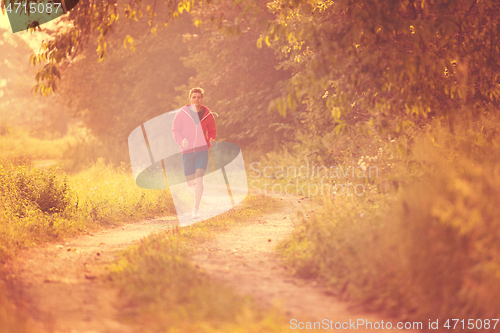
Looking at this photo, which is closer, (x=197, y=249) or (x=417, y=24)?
(x=417, y=24)

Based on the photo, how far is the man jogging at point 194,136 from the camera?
864cm

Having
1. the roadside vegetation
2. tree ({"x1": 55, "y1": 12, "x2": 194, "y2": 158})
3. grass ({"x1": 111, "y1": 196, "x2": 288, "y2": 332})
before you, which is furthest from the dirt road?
tree ({"x1": 55, "y1": 12, "x2": 194, "y2": 158})

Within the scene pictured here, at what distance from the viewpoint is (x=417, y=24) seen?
515 centimetres

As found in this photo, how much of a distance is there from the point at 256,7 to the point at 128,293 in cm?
389

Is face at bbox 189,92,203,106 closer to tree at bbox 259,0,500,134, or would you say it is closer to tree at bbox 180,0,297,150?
tree at bbox 259,0,500,134

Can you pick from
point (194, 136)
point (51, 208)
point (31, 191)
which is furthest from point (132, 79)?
point (51, 208)

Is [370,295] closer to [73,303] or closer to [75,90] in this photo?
[73,303]

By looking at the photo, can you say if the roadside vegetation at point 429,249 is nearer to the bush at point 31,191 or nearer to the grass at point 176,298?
the grass at point 176,298

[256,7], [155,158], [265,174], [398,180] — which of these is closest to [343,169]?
[265,174]

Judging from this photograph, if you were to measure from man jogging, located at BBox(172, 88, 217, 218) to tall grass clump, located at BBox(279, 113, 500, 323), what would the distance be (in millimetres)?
4066

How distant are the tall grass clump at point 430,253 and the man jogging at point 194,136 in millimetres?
4066

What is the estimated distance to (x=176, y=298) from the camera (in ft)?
12.9

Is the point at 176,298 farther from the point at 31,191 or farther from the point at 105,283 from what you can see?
the point at 31,191

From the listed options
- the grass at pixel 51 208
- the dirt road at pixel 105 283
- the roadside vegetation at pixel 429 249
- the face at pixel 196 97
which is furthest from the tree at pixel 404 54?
the grass at pixel 51 208
